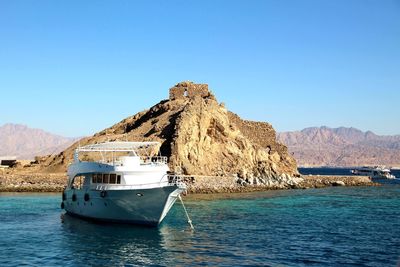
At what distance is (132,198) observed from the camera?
114 feet

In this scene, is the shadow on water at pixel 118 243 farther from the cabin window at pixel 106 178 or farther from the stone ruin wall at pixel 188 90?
the stone ruin wall at pixel 188 90

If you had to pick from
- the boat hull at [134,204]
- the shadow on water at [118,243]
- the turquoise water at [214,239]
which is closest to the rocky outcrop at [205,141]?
the turquoise water at [214,239]

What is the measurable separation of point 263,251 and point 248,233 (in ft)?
19.7

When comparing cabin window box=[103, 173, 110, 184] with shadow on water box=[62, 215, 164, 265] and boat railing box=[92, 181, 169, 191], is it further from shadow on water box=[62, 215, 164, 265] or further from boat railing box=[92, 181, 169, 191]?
shadow on water box=[62, 215, 164, 265]

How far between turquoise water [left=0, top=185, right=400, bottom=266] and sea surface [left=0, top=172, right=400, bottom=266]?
0.16ft

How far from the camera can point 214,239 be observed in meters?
30.9

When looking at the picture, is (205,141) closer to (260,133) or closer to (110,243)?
(260,133)

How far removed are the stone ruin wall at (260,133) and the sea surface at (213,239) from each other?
49.8 metres

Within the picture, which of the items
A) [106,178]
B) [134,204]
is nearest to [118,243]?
[134,204]

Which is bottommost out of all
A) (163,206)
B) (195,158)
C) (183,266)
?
(183,266)

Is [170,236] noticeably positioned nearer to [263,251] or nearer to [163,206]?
[163,206]

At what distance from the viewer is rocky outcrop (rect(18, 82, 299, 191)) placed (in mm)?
77625

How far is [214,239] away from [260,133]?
70036mm

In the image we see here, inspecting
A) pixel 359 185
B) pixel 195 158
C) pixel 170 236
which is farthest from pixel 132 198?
pixel 359 185
